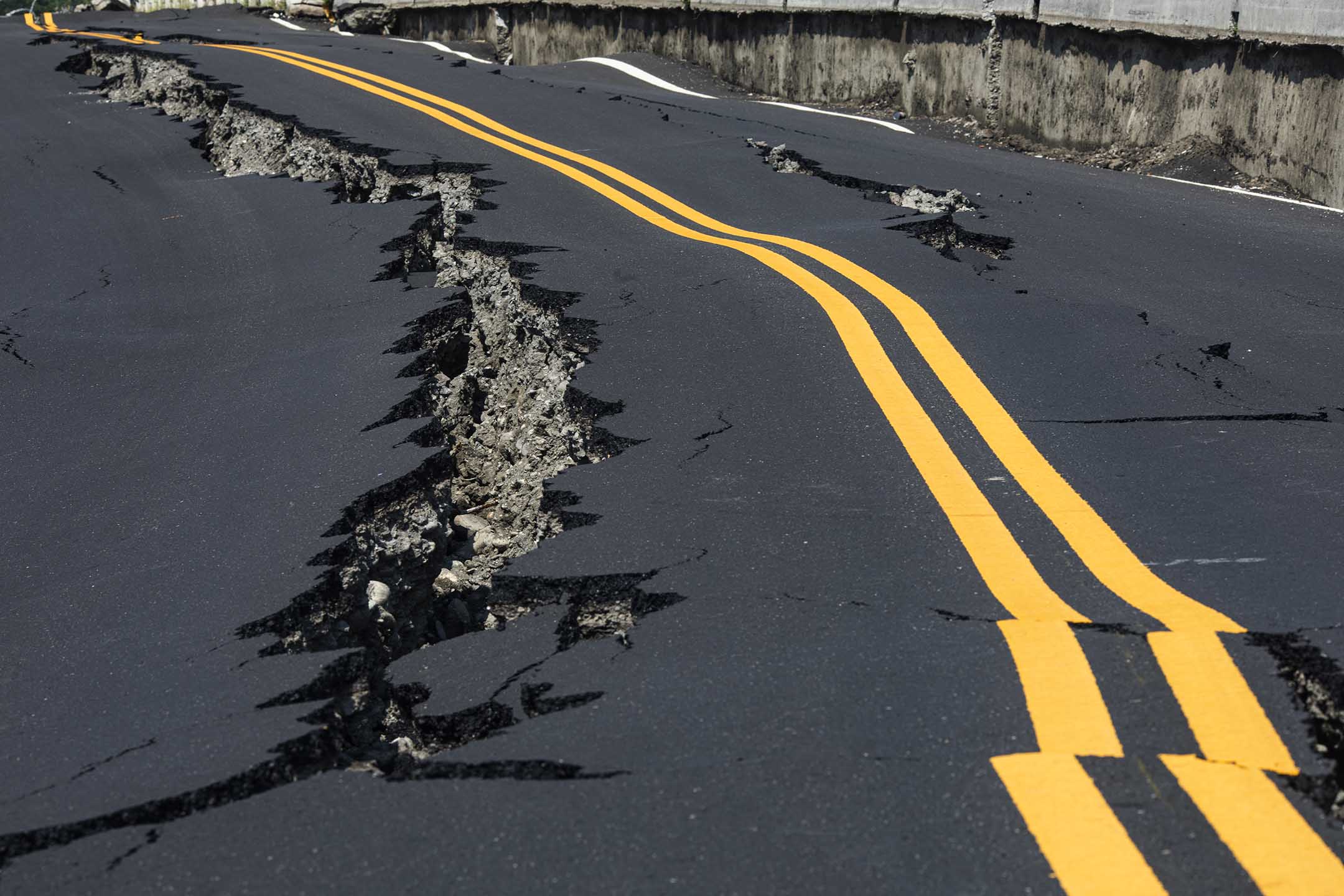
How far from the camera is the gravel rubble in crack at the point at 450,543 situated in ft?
A: 10.1

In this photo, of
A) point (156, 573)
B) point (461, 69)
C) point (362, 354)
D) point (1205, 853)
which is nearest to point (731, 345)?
point (362, 354)

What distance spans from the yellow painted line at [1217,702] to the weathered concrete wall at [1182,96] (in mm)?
8297

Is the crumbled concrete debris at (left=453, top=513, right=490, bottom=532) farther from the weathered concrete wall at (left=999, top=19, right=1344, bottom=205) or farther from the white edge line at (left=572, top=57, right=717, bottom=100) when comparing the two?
the white edge line at (left=572, top=57, right=717, bottom=100)

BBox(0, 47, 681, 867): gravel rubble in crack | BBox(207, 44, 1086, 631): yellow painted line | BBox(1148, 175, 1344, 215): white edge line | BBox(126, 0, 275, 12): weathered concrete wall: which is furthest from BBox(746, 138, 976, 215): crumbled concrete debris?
BBox(126, 0, 275, 12): weathered concrete wall

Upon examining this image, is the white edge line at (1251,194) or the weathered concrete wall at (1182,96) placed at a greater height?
the weathered concrete wall at (1182,96)

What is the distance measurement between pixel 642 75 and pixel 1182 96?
8.15 metres

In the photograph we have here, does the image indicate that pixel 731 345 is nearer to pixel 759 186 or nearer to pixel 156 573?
pixel 156 573

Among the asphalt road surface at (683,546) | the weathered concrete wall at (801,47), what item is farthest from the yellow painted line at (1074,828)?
the weathered concrete wall at (801,47)

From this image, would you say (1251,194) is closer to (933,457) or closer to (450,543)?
(933,457)

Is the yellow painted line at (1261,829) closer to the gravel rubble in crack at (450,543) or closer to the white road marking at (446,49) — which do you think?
the gravel rubble in crack at (450,543)

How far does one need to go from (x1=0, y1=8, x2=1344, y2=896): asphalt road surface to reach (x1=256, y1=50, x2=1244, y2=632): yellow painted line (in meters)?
0.03

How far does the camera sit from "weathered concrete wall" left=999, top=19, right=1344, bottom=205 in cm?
1027

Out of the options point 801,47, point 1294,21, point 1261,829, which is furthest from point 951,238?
point 801,47

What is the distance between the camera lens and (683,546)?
4047 mm
